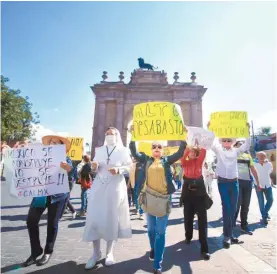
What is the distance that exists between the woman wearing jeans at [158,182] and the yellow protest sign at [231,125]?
2.35 m

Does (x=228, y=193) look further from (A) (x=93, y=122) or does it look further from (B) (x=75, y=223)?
(A) (x=93, y=122)

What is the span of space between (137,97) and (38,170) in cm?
3122

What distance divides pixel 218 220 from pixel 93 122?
1115 inches

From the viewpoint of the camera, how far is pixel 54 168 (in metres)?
4.15

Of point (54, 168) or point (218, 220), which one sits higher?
point (54, 168)

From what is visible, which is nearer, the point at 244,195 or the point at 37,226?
the point at 37,226

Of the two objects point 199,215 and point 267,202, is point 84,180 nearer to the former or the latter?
point 199,215

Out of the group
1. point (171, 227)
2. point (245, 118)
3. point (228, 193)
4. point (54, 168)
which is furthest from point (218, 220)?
point (54, 168)

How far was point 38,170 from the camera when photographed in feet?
13.5

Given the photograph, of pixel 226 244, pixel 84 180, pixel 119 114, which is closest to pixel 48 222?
pixel 226 244

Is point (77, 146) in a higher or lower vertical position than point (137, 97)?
lower

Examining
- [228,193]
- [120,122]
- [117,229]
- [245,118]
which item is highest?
[120,122]

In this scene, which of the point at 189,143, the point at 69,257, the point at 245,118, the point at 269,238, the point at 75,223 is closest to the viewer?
the point at 69,257

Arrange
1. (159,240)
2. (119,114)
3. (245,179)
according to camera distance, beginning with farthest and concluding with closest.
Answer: (119,114), (245,179), (159,240)
